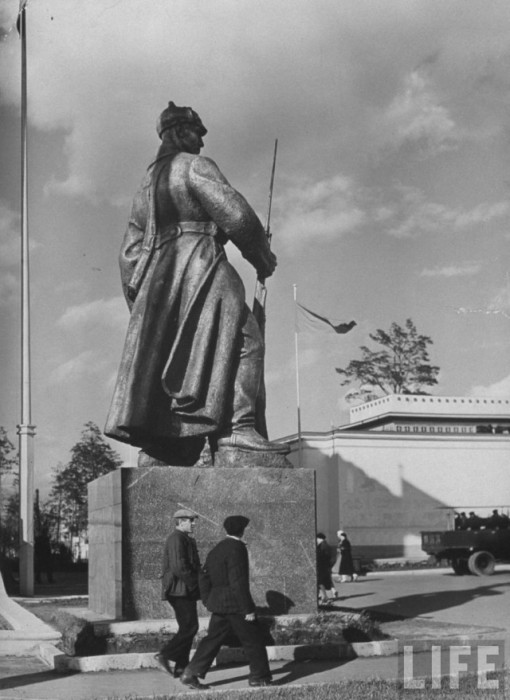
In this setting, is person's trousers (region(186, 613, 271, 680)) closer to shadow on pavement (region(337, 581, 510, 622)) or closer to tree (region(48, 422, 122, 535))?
shadow on pavement (region(337, 581, 510, 622))

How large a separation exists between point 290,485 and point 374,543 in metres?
27.6

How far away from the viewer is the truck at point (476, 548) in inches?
969

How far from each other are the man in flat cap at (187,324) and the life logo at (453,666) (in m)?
2.03

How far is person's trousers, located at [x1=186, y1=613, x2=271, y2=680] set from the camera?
20.8ft

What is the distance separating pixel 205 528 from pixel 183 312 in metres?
1.91

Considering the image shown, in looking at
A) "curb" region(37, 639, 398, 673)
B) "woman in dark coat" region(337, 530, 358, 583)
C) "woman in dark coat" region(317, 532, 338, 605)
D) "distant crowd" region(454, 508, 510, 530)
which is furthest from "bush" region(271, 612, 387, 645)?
"distant crowd" region(454, 508, 510, 530)

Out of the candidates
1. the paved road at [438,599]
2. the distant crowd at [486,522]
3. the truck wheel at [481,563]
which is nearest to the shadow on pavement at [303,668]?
the paved road at [438,599]

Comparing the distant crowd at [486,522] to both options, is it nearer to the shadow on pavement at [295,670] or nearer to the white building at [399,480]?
the white building at [399,480]

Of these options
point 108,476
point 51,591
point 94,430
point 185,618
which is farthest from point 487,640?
point 94,430

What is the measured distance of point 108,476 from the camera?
8078mm

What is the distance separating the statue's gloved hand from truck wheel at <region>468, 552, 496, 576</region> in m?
17.3

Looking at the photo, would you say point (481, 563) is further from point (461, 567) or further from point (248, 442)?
point (248, 442)

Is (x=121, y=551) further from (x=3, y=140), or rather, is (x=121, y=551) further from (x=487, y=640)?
(x=3, y=140)

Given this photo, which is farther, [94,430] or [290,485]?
[94,430]
